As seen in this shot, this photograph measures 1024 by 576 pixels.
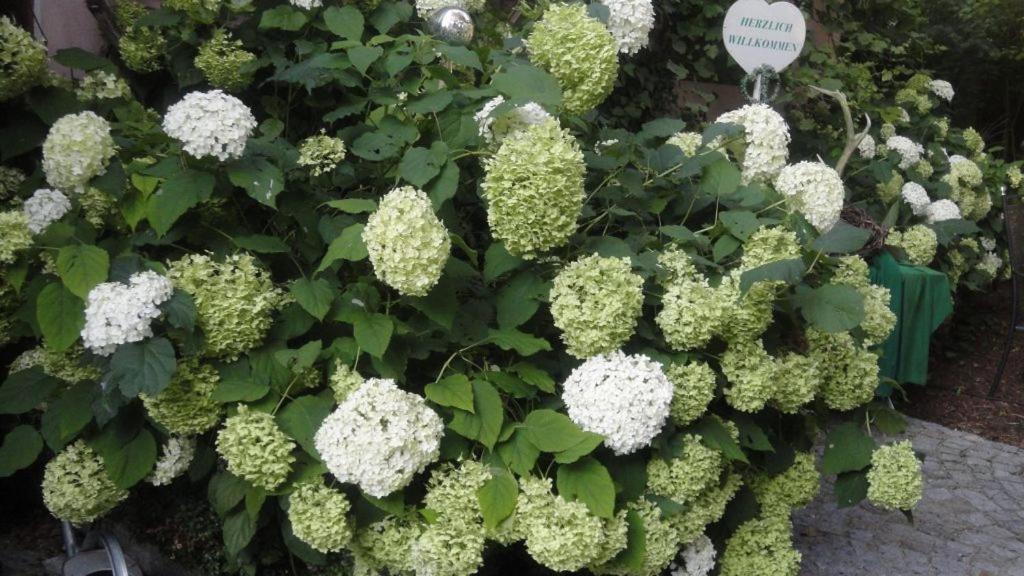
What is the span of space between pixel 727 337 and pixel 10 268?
180 cm

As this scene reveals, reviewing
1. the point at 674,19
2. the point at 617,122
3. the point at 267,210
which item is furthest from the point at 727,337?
the point at 674,19

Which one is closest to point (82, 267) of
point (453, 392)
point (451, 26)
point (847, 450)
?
point (453, 392)

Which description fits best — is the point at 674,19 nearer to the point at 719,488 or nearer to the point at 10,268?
the point at 719,488

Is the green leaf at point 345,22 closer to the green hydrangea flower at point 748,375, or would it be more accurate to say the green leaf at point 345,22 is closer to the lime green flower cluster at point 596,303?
the lime green flower cluster at point 596,303

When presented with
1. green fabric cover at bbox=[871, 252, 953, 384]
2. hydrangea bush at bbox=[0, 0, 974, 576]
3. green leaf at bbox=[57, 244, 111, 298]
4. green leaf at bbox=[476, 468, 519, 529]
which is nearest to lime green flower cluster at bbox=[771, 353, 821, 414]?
hydrangea bush at bbox=[0, 0, 974, 576]

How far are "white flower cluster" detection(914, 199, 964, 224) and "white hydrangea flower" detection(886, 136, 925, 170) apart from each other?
355 mm

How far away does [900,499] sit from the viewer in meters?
2.43

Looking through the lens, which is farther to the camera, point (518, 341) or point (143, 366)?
point (518, 341)

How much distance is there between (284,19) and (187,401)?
4.05ft

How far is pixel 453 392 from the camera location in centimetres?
192

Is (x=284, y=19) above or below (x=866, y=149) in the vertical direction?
above

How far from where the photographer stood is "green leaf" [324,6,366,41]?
2.46 metres

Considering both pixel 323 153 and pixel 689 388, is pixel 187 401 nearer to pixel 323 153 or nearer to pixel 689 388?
pixel 323 153

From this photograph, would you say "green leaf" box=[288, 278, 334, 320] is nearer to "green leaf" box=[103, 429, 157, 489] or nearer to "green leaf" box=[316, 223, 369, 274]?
"green leaf" box=[316, 223, 369, 274]
